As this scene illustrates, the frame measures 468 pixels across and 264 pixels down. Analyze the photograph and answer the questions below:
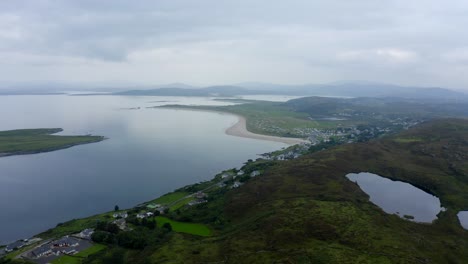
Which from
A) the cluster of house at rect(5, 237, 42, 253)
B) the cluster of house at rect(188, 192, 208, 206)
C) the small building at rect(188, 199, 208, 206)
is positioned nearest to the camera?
the cluster of house at rect(5, 237, 42, 253)

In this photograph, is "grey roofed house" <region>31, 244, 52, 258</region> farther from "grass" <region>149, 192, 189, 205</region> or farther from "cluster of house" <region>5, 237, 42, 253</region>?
"grass" <region>149, 192, 189, 205</region>

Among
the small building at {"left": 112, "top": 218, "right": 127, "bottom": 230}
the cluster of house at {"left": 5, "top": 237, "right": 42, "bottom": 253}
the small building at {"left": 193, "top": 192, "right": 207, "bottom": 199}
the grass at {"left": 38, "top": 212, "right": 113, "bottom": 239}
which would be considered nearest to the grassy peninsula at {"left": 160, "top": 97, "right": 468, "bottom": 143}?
the small building at {"left": 193, "top": 192, "right": 207, "bottom": 199}

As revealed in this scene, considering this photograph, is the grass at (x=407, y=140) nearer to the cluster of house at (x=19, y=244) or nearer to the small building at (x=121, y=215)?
the small building at (x=121, y=215)

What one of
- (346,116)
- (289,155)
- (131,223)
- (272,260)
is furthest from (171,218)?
(346,116)

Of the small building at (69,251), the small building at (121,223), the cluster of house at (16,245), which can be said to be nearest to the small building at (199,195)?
the small building at (121,223)

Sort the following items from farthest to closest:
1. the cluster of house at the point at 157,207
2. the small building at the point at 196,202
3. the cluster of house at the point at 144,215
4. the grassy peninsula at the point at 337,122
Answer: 1. the grassy peninsula at the point at 337,122
2. the small building at the point at 196,202
3. the cluster of house at the point at 157,207
4. the cluster of house at the point at 144,215
